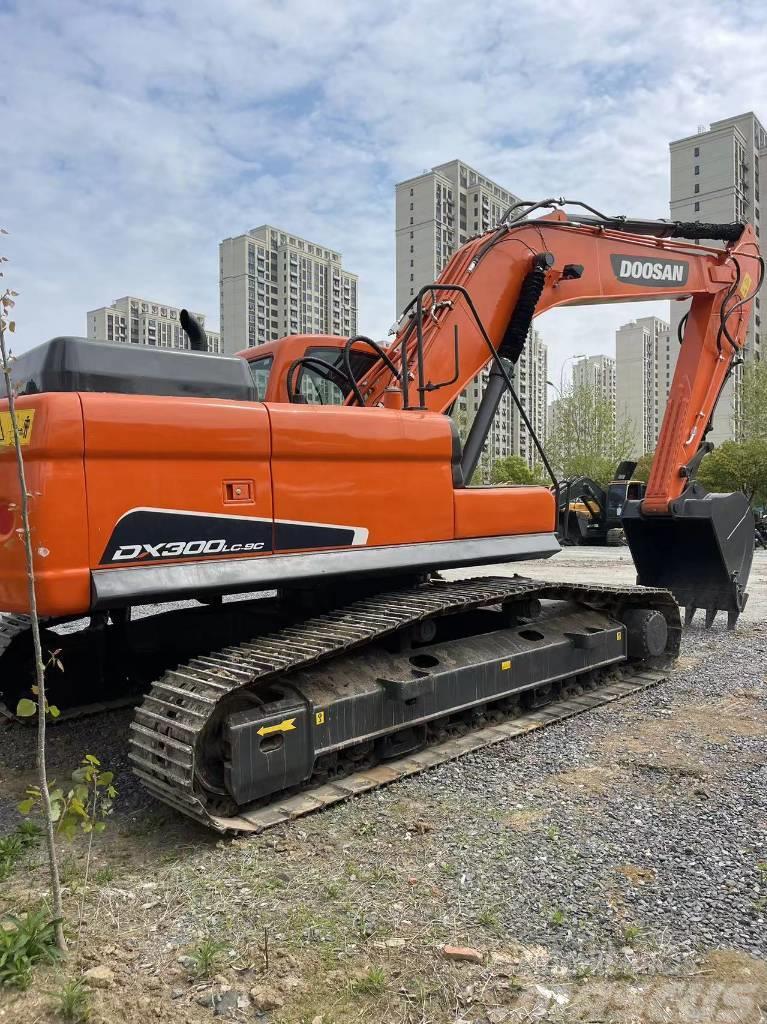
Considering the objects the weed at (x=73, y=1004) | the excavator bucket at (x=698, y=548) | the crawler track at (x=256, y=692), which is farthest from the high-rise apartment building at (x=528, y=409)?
the weed at (x=73, y=1004)

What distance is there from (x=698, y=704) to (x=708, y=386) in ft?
12.5

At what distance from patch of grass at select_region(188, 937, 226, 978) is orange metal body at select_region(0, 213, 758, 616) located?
4.93 ft

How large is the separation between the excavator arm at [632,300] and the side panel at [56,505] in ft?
7.03

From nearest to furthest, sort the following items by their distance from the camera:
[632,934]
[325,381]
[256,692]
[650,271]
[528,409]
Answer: [632,934] → [256,692] → [325,381] → [650,271] → [528,409]

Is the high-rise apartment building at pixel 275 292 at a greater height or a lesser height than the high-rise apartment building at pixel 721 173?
lesser

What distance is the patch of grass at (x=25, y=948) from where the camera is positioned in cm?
264

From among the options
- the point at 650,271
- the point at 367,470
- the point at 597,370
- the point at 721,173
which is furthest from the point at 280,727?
the point at 597,370

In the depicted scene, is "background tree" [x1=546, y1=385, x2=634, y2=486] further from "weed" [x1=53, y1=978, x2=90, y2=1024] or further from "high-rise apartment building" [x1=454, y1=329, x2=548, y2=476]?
"weed" [x1=53, y1=978, x2=90, y2=1024]

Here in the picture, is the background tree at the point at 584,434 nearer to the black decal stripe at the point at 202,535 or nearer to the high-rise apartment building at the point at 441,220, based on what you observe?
the black decal stripe at the point at 202,535

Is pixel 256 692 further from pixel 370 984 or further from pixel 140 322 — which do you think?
pixel 140 322

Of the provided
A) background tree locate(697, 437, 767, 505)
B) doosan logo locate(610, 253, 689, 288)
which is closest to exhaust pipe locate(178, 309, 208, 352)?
doosan logo locate(610, 253, 689, 288)

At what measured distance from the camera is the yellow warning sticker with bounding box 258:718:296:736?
3929mm

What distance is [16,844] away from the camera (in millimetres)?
3691

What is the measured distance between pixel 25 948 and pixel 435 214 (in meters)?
93.6
